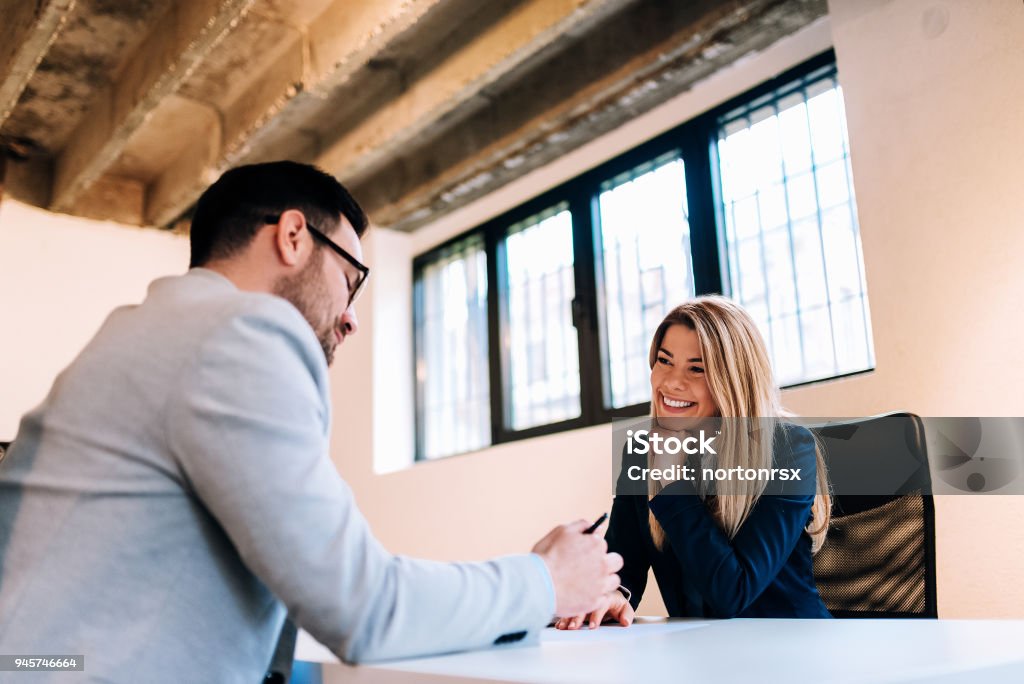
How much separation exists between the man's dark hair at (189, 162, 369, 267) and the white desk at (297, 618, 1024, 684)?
1.69ft

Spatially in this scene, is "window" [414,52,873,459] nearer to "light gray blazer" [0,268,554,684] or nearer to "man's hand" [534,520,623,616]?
"man's hand" [534,520,623,616]

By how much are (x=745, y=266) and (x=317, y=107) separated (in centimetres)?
236

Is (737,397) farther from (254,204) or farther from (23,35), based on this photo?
(23,35)

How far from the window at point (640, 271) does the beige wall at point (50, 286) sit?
1.79 meters

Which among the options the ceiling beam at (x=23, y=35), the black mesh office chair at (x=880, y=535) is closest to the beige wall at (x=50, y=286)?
the ceiling beam at (x=23, y=35)

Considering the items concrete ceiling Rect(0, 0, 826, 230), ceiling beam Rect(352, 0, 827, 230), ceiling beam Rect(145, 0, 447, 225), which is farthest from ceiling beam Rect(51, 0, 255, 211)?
ceiling beam Rect(352, 0, 827, 230)

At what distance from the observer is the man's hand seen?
0.90 metres

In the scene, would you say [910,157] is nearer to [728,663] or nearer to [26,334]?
[728,663]

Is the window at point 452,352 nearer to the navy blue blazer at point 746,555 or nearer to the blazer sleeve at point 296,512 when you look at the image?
the navy blue blazer at point 746,555

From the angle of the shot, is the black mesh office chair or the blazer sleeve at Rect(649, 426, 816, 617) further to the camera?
the black mesh office chair

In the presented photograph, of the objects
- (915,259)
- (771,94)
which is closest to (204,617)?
(915,259)

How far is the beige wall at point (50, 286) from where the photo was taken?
4.72m

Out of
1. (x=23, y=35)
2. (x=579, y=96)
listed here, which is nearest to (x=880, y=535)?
(x=579, y=96)

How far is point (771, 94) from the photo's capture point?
3330 millimetres
